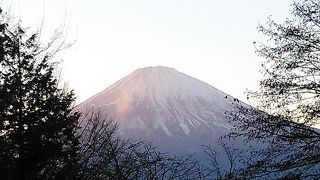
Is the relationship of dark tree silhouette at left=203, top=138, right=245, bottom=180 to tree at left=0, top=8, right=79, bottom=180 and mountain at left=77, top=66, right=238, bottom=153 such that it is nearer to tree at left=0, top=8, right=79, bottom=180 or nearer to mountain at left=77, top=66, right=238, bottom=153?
tree at left=0, top=8, right=79, bottom=180

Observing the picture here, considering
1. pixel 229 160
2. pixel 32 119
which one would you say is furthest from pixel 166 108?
pixel 32 119

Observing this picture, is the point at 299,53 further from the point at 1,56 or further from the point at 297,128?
the point at 1,56

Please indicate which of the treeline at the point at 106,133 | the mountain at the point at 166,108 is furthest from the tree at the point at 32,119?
the mountain at the point at 166,108

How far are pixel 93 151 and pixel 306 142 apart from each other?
4278 millimetres

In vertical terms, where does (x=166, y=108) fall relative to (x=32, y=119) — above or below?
below

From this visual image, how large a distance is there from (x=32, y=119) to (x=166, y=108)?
5979 inches

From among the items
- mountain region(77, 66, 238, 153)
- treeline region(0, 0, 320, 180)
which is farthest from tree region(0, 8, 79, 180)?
mountain region(77, 66, 238, 153)

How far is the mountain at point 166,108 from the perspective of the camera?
476 ft

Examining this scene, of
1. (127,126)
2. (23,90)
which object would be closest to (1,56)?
(23,90)

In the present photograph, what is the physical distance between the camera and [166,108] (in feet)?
536

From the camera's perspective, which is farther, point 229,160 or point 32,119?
point 229,160

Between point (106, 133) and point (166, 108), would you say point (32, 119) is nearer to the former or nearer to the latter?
point (106, 133)

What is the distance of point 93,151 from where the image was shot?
10242 millimetres

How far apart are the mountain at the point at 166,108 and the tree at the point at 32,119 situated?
125 metres
